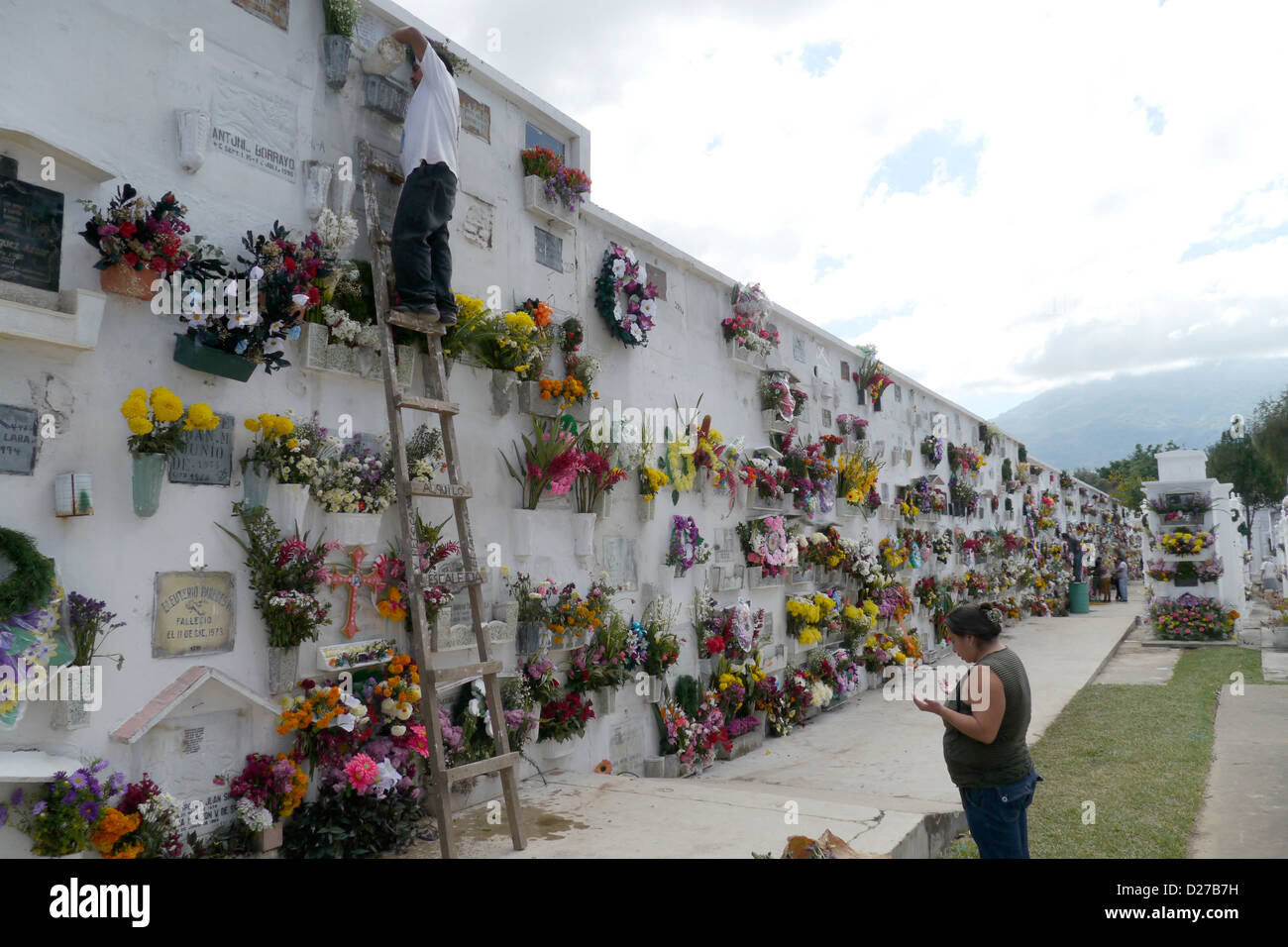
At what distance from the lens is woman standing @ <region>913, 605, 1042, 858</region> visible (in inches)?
133

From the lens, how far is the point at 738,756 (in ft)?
23.6

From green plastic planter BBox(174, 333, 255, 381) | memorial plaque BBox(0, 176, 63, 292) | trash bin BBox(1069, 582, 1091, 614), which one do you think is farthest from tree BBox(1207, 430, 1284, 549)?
memorial plaque BBox(0, 176, 63, 292)

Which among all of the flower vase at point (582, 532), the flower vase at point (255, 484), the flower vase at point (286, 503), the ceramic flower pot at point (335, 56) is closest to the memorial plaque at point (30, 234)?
the flower vase at point (255, 484)

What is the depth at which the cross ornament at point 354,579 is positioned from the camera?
13.3 feet

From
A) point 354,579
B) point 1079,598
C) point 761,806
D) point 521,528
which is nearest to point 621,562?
point 521,528

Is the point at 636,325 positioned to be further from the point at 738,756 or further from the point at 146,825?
the point at 146,825

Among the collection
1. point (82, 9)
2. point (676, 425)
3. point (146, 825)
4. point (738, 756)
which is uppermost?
point (82, 9)

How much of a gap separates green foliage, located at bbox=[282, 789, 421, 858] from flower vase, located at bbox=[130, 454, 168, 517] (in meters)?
1.48

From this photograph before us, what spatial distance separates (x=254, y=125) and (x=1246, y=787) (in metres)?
7.20

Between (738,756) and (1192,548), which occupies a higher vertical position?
(1192,548)

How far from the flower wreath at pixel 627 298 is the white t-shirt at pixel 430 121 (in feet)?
6.60

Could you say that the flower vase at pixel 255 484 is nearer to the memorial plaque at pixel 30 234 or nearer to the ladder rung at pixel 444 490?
the ladder rung at pixel 444 490
